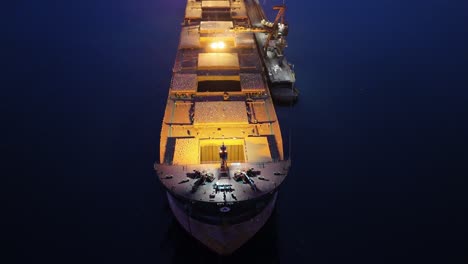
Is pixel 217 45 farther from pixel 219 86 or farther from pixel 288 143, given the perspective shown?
pixel 288 143

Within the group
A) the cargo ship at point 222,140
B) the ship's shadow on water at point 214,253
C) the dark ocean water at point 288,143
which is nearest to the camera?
the cargo ship at point 222,140

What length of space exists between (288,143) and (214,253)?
1612 cm

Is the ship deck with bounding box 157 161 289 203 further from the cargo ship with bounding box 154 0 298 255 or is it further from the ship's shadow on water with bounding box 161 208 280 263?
the ship's shadow on water with bounding box 161 208 280 263

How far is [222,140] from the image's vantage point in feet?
97.3

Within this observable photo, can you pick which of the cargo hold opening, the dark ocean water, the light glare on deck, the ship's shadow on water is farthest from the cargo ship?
the dark ocean water

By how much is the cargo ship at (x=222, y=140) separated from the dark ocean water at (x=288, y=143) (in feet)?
10.4

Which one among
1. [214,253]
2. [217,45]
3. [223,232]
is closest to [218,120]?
[223,232]

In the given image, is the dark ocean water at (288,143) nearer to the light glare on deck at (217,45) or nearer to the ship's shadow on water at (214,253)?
the ship's shadow on water at (214,253)

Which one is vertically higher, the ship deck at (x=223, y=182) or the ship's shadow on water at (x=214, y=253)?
the ship deck at (x=223, y=182)

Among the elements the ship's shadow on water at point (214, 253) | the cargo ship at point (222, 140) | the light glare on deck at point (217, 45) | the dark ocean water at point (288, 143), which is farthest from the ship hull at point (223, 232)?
the light glare on deck at point (217, 45)

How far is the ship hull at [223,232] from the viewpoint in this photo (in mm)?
25031

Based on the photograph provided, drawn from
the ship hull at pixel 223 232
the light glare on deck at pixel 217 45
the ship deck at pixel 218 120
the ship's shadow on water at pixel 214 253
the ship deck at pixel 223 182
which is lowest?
the ship's shadow on water at pixel 214 253

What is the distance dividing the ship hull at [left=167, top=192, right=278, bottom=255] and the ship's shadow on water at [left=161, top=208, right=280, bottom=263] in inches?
62.9
